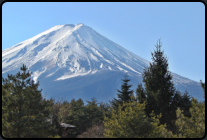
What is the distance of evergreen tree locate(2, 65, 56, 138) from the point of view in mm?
11320

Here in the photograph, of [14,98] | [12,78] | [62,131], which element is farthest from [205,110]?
[62,131]

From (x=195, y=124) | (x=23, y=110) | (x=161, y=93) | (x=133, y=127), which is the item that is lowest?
(x=133, y=127)

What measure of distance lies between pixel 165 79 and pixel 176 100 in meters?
1.64

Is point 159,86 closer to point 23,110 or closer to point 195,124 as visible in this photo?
point 195,124

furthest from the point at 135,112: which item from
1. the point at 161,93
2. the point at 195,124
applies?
the point at 161,93

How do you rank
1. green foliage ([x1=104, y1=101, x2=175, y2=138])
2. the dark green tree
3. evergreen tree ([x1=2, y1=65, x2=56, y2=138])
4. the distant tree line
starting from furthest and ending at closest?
the dark green tree < evergreen tree ([x1=2, y1=65, x2=56, y2=138]) < green foliage ([x1=104, y1=101, x2=175, y2=138]) < the distant tree line

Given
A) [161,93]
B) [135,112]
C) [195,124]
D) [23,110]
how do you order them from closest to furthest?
[195,124]
[135,112]
[23,110]
[161,93]

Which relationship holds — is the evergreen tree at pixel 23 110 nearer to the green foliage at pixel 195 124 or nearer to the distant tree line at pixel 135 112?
the distant tree line at pixel 135 112

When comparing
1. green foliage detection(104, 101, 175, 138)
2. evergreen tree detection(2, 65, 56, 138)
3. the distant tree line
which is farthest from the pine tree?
evergreen tree detection(2, 65, 56, 138)

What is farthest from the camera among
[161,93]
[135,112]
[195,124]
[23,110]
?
[161,93]

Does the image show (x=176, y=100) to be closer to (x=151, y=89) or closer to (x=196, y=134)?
(x=151, y=89)

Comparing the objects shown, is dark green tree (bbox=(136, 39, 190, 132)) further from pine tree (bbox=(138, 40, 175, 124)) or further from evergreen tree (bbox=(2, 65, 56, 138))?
evergreen tree (bbox=(2, 65, 56, 138))

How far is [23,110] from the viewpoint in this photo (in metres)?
12.3

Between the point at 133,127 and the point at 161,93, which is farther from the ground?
the point at 161,93
